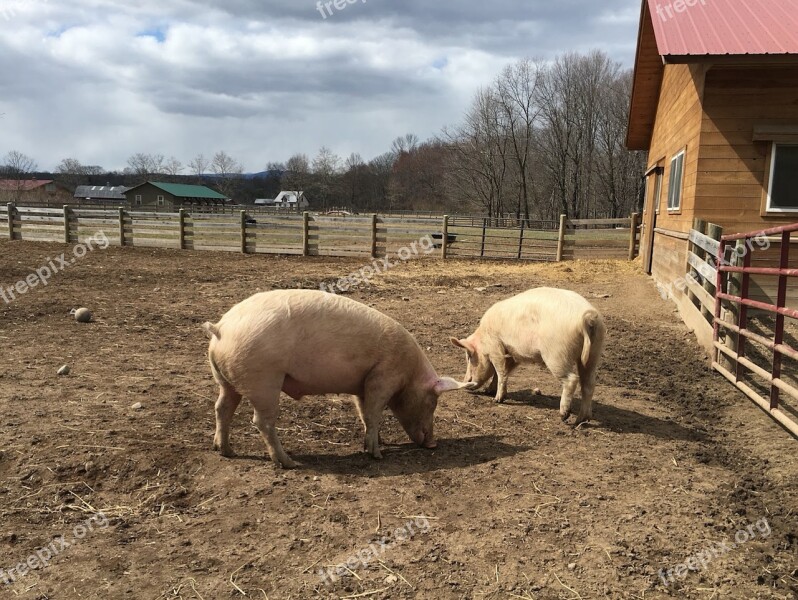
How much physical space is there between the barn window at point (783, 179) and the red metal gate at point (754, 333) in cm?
266

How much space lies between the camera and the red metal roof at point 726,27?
26.5 ft

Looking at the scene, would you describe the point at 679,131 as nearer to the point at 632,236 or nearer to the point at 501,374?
the point at 501,374

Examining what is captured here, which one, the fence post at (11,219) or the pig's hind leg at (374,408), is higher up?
the fence post at (11,219)

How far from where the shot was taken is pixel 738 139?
8.73 m

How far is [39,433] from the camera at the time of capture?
433cm

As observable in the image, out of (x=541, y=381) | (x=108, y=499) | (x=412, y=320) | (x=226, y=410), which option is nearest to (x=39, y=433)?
(x=108, y=499)

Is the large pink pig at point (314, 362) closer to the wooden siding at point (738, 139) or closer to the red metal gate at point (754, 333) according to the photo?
the red metal gate at point (754, 333)

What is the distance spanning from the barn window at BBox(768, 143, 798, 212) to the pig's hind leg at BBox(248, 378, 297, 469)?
812 cm

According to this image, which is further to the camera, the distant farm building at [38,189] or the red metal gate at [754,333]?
the distant farm building at [38,189]

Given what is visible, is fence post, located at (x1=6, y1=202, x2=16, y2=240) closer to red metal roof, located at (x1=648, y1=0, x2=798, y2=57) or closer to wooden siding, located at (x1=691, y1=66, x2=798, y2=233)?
red metal roof, located at (x1=648, y1=0, x2=798, y2=57)

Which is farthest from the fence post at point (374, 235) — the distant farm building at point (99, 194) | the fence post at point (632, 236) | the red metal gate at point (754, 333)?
the distant farm building at point (99, 194)

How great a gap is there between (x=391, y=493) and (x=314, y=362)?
3.52 ft

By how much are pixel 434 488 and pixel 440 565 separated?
90 cm

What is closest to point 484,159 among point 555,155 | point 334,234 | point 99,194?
point 555,155
